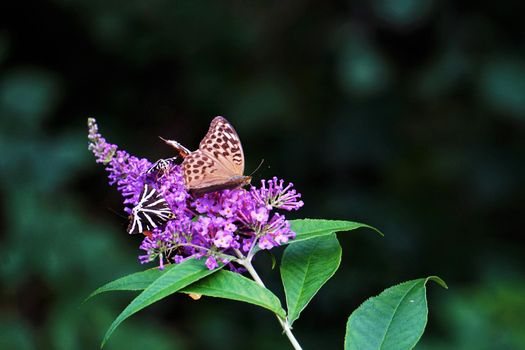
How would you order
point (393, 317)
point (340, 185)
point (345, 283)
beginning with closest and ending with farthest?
point (393, 317), point (345, 283), point (340, 185)

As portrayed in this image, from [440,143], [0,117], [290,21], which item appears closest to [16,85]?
[0,117]

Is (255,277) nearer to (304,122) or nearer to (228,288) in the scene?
(228,288)

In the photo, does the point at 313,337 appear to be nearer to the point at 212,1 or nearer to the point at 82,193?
the point at 82,193

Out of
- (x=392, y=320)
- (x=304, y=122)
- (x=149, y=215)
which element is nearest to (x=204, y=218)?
(x=149, y=215)

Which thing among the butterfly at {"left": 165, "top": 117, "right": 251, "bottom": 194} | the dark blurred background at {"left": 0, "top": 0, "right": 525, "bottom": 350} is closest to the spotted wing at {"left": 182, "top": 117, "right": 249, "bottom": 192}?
the butterfly at {"left": 165, "top": 117, "right": 251, "bottom": 194}

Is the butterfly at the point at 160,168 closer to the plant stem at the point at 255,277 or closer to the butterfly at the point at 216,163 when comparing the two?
the butterfly at the point at 216,163

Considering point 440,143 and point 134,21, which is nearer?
point 134,21

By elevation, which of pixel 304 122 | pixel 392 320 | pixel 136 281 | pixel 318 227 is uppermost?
pixel 318 227

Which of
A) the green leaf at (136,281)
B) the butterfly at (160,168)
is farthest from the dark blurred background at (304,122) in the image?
the green leaf at (136,281)
